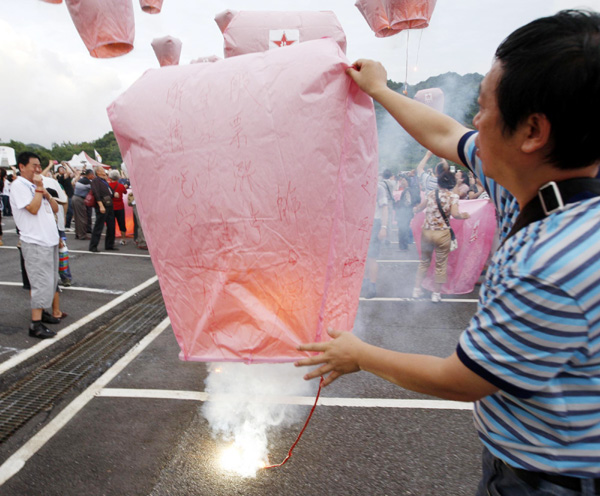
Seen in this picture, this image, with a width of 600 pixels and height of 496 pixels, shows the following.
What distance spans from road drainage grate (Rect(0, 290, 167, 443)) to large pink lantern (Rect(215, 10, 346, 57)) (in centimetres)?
275

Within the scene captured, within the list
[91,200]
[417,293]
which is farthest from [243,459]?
[91,200]

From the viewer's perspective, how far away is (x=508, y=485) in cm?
98

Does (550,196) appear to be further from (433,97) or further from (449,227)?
(433,97)

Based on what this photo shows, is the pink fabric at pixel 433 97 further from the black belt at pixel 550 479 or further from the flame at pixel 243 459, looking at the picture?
the black belt at pixel 550 479

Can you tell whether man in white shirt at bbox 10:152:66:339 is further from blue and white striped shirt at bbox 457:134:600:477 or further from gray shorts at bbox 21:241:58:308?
blue and white striped shirt at bbox 457:134:600:477

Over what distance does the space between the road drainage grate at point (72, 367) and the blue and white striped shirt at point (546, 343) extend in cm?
298

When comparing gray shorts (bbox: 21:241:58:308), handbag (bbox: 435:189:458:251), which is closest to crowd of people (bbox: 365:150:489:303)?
handbag (bbox: 435:189:458:251)

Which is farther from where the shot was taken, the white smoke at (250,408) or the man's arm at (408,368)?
the white smoke at (250,408)

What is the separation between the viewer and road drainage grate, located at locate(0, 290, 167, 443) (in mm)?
2818

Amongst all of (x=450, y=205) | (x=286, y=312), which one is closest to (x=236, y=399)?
(x=286, y=312)

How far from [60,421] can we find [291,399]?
5.14 ft

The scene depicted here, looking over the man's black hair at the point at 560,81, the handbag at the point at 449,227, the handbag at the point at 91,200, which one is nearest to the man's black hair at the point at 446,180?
the handbag at the point at 449,227

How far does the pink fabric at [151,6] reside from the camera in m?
3.04

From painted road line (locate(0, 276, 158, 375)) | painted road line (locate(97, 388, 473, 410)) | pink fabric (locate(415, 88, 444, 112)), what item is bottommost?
painted road line (locate(0, 276, 158, 375))
